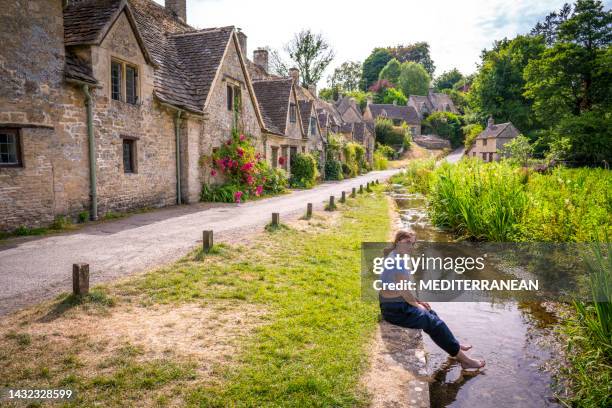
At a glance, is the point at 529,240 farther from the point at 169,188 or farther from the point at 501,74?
the point at 501,74

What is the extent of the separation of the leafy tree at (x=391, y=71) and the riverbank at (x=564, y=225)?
94268mm

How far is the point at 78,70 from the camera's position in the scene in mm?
11148

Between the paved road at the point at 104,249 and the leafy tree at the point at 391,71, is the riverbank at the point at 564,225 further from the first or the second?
the leafy tree at the point at 391,71

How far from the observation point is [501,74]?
53.8 metres

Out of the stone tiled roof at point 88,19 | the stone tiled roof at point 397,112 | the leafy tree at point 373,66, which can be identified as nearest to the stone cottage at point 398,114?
the stone tiled roof at point 397,112

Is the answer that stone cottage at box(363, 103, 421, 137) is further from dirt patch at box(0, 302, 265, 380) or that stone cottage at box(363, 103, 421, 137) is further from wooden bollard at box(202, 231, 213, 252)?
dirt patch at box(0, 302, 265, 380)

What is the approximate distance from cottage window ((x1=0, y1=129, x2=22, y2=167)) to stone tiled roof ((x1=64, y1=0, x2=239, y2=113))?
3.74m

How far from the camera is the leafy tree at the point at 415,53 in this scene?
118 m

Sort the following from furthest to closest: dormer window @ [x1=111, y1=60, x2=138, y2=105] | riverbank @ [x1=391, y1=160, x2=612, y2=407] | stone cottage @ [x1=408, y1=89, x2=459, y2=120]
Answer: stone cottage @ [x1=408, y1=89, x2=459, y2=120], dormer window @ [x1=111, y1=60, x2=138, y2=105], riverbank @ [x1=391, y1=160, x2=612, y2=407]

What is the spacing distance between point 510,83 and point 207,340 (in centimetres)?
6009

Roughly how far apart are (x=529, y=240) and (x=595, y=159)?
91.2ft

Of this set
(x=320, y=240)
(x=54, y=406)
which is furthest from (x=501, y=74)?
(x=54, y=406)

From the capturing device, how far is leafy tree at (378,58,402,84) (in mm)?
103200

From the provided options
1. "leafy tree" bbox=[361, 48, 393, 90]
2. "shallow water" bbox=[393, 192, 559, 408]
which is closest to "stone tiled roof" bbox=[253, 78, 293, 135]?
"shallow water" bbox=[393, 192, 559, 408]
